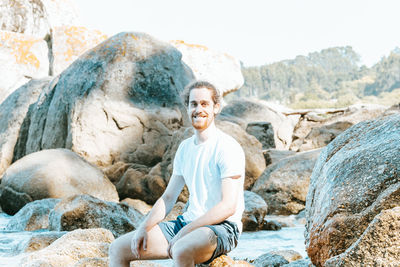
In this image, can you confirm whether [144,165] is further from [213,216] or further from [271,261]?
[213,216]

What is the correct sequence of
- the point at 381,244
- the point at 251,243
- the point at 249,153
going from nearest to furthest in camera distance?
the point at 381,244 < the point at 251,243 < the point at 249,153

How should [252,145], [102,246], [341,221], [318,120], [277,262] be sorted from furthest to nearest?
[318,120], [252,145], [277,262], [102,246], [341,221]

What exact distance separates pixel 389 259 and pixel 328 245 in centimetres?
→ 65

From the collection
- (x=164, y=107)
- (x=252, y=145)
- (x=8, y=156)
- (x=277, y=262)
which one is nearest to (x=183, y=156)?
(x=277, y=262)

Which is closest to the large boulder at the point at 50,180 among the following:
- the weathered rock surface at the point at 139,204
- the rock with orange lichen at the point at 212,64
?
the weathered rock surface at the point at 139,204

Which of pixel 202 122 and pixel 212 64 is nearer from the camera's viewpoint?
pixel 202 122

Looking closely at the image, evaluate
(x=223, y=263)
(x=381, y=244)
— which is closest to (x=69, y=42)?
(x=223, y=263)

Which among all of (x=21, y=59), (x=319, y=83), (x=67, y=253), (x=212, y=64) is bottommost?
(x=319, y=83)

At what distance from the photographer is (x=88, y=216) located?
236 inches

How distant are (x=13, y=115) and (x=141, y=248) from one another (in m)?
11.2

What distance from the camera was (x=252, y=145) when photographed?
31.3 ft

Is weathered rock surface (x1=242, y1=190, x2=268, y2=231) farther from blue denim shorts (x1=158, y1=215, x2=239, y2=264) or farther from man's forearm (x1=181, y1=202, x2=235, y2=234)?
man's forearm (x1=181, y1=202, x2=235, y2=234)

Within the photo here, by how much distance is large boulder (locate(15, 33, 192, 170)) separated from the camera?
10688mm

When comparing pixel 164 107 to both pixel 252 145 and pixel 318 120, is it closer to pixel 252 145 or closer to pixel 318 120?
pixel 252 145
